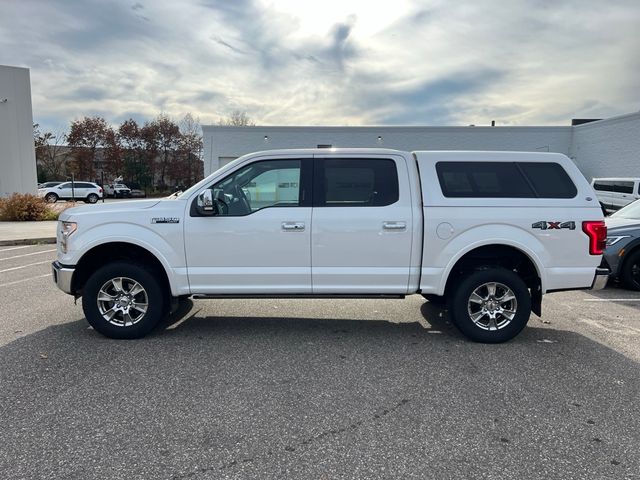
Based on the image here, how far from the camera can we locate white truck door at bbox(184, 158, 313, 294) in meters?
4.77

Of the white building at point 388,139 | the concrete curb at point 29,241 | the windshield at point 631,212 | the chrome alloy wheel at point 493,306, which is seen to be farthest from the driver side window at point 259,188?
the white building at point 388,139

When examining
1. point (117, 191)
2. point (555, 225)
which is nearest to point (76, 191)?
point (117, 191)

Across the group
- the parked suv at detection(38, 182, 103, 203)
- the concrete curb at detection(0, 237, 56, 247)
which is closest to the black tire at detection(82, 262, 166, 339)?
the concrete curb at detection(0, 237, 56, 247)

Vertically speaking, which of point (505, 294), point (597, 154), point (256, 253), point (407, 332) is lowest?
point (407, 332)

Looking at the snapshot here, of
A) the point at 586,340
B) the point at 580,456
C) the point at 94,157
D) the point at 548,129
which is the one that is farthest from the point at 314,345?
the point at 94,157

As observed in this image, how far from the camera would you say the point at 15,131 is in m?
26.4

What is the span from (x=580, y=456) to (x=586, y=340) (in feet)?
8.47

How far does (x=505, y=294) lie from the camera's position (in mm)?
4859

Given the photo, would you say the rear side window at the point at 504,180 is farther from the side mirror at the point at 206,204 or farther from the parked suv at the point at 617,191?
the parked suv at the point at 617,191

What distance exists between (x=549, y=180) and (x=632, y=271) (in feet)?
12.6

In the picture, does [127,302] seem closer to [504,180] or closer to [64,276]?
[64,276]

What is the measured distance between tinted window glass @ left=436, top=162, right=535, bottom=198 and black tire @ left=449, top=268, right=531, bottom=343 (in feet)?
2.76

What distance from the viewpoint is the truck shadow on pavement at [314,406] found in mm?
2754

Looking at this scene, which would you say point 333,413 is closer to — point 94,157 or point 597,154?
point 597,154
